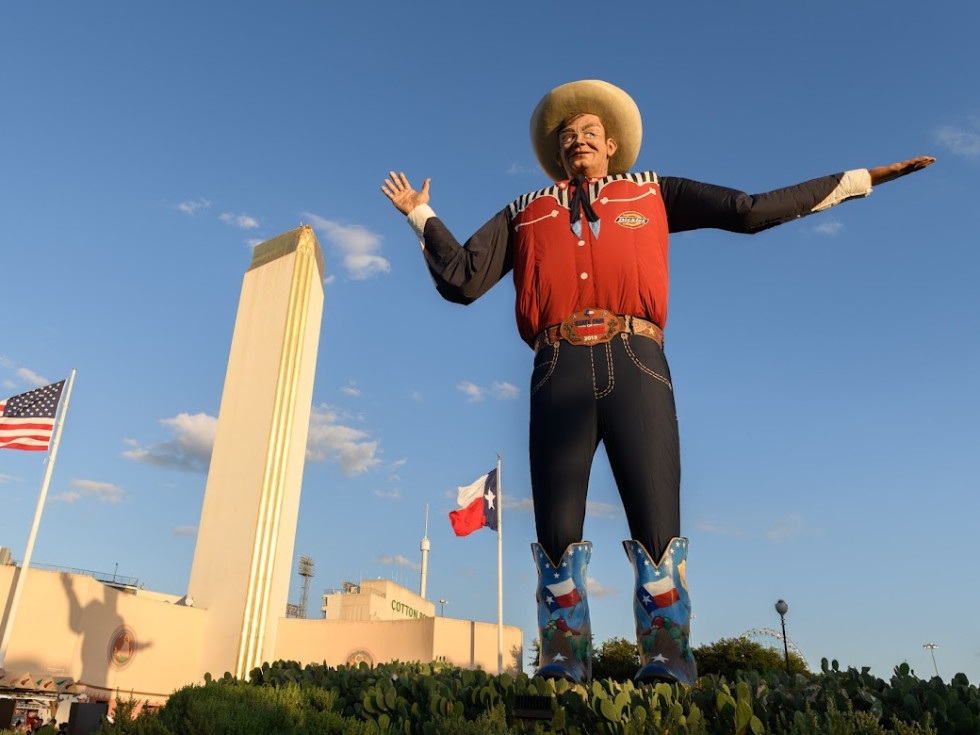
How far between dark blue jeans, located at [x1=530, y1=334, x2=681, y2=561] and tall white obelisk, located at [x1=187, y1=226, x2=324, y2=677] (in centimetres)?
2849

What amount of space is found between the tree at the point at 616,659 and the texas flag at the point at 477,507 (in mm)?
19215

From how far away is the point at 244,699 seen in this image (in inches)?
202

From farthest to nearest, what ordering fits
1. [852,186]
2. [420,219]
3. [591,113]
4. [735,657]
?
[735,657]
[591,113]
[420,219]
[852,186]

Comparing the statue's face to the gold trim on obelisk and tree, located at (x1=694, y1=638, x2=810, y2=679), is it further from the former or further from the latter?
tree, located at (x1=694, y1=638, x2=810, y2=679)

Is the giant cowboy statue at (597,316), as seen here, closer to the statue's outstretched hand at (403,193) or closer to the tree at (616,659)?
the statue's outstretched hand at (403,193)

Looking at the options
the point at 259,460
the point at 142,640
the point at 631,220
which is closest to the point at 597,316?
the point at 631,220

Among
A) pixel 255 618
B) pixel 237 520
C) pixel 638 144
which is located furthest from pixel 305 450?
pixel 638 144

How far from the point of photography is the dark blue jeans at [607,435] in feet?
16.9

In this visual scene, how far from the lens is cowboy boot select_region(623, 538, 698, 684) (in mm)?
4691

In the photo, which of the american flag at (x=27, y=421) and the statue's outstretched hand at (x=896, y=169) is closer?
the statue's outstretched hand at (x=896, y=169)

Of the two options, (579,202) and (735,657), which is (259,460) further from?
(579,202)

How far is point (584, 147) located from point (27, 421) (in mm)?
13908

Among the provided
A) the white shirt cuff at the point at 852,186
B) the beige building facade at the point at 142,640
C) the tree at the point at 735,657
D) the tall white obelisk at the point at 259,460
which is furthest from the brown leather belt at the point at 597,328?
the tree at the point at 735,657

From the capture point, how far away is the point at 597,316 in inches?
219
